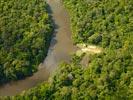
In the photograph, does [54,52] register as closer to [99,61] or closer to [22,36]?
[22,36]

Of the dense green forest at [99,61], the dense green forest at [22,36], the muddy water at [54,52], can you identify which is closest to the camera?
the dense green forest at [99,61]

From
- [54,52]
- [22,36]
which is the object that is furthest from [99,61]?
[22,36]

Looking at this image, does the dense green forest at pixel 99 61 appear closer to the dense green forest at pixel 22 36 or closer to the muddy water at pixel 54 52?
the muddy water at pixel 54 52

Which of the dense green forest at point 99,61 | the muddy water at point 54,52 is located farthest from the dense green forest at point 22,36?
the dense green forest at point 99,61

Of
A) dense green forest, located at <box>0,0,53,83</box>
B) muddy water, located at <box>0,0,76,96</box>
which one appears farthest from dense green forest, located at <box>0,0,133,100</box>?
dense green forest, located at <box>0,0,53,83</box>

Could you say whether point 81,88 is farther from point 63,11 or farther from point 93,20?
point 63,11
